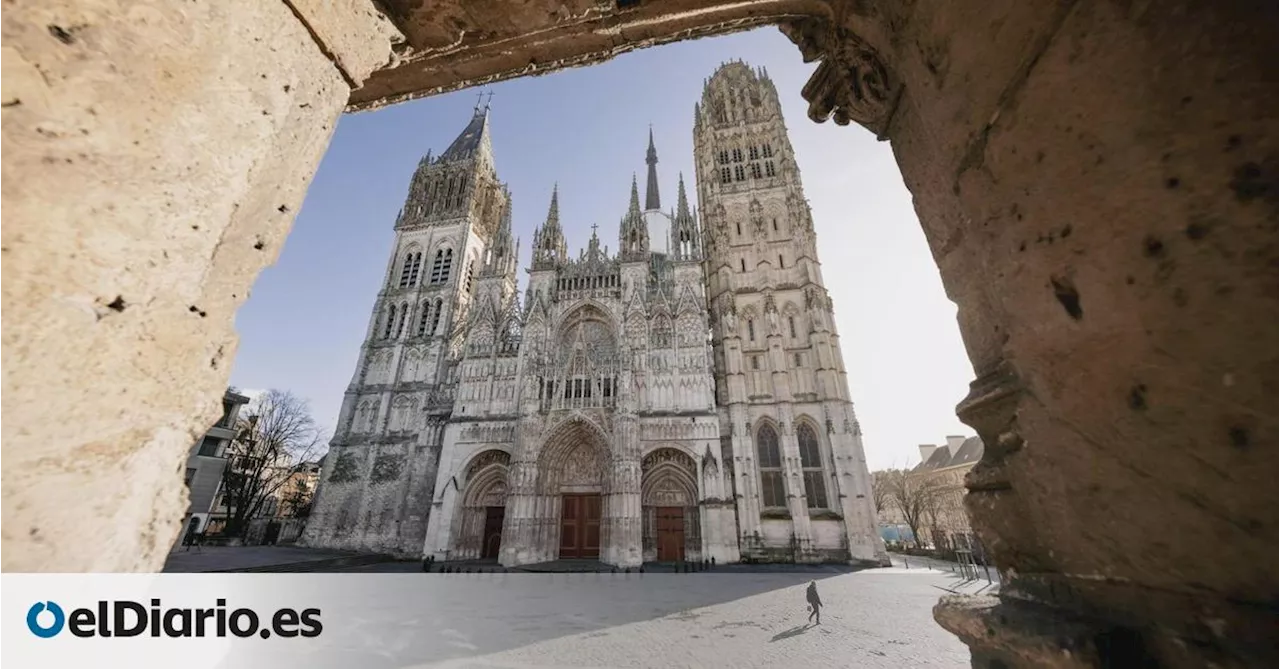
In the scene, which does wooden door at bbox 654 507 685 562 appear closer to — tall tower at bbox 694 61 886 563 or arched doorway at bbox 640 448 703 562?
arched doorway at bbox 640 448 703 562

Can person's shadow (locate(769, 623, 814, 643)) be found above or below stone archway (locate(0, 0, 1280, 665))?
below

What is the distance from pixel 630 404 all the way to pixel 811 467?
8486 millimetres

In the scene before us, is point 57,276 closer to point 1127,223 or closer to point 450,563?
point 1127,223

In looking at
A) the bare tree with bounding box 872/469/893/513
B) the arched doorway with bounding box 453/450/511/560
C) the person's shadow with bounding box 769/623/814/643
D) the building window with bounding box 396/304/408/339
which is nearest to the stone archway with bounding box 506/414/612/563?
the arched doorway with bounding box 453/450/511/560

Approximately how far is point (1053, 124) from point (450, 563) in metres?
22.5

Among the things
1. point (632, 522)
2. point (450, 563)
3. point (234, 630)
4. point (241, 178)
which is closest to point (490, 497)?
point (450, 563)

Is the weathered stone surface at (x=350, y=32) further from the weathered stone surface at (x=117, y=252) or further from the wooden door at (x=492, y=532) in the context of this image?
the wooden door at (x=492, y=532)

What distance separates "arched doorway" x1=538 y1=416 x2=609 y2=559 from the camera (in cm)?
1919

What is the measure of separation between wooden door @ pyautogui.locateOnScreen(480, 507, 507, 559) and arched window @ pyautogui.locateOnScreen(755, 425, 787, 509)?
12.0 m

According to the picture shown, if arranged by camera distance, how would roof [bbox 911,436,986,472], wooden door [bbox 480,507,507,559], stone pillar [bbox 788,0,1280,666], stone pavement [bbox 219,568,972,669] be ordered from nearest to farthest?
stone pillar [bbox 788,0,1280,666] → stone pavement [bbox 219,568,972,669] → wooden door [bbox 480,507,507,559] → roof [bbox 911,436,986,472]

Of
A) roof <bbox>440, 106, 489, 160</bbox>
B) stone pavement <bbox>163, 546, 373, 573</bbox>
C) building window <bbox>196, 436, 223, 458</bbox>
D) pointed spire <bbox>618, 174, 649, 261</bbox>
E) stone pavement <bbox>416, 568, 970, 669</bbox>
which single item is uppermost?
roof <bbox>440, 106, 489, 160</bbox>

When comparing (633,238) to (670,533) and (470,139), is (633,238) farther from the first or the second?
(470,139)

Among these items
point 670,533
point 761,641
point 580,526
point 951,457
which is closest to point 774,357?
point 670,533

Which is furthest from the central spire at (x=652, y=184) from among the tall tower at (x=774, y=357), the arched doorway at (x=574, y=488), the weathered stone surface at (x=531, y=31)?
the weathered stone surface at (x=531, y=31)
